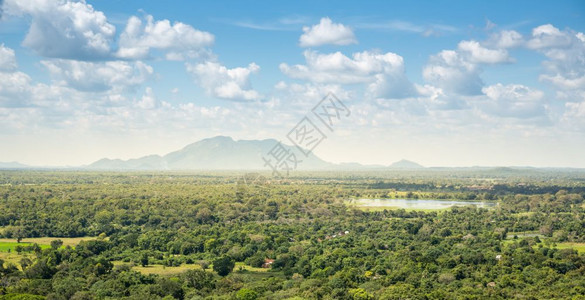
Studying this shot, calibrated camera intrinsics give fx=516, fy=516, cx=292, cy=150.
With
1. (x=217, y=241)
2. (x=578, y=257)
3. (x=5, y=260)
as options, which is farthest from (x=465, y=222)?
(x=5, y=260)

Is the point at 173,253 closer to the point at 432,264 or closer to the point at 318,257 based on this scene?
the point at 318,257

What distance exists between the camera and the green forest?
150 ft

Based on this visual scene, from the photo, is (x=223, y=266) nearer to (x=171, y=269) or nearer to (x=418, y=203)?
(x=171, y=269)

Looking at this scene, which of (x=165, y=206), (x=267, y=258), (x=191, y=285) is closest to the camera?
(x=191, y=285)

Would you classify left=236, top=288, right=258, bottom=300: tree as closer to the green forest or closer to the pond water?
the green forest

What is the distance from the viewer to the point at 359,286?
48.9 metres

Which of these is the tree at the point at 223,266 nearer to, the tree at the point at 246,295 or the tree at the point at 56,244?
the tree at the point at 246,295

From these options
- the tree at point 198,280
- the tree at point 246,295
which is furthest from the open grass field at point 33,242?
the tree at point 246,295

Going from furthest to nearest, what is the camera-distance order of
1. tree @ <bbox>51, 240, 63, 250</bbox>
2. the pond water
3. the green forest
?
the pond water < tree @ <bbox>51, 240, 63, 250</bbox> < the green forest

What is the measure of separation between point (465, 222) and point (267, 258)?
4501 centimetres

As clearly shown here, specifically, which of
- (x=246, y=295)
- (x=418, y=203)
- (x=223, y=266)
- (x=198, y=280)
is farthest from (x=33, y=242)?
(x=418, y=203)

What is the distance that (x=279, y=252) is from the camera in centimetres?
6581

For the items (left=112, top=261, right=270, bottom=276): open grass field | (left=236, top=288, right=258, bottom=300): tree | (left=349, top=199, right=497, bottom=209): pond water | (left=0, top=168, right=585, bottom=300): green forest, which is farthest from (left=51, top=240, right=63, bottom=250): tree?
(left=349, top=199, right=497, bottom=209): pond water

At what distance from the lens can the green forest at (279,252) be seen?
45.8 metres
